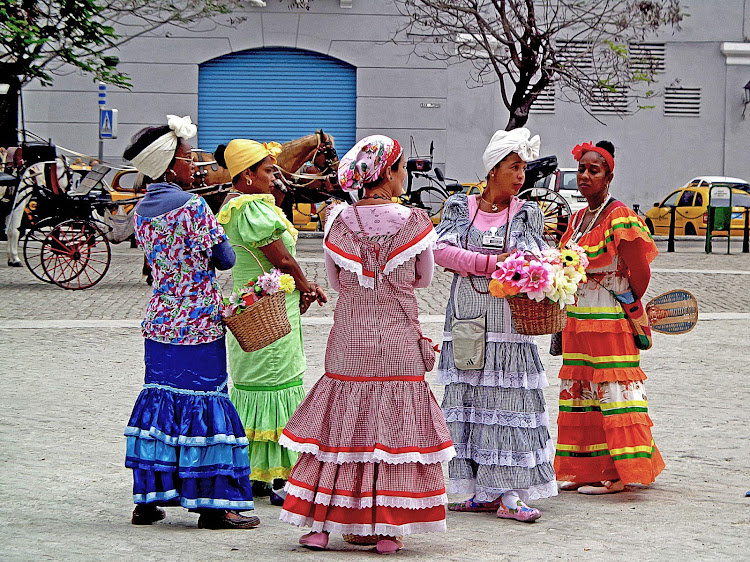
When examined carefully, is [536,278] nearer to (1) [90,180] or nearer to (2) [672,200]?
(1) [90,180]

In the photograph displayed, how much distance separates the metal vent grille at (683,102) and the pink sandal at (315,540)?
27508 millimetres

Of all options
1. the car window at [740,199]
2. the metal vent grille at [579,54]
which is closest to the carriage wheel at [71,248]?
the metal vent grille at [579,54]

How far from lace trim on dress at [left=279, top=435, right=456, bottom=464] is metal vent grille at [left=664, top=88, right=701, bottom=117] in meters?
27.4

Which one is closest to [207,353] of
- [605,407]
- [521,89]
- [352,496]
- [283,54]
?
[352,496]

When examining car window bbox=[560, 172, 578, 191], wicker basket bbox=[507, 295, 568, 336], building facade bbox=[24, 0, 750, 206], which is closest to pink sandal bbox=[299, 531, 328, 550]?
wicker basket bbox=[507, 295, 568, 336]

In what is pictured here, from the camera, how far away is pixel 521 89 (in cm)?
2452

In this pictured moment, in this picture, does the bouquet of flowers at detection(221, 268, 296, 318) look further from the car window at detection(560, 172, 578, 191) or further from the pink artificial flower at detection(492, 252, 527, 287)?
the car window at detection(560, 172, 578, 191)

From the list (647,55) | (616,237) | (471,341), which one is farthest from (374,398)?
A: (647,55)

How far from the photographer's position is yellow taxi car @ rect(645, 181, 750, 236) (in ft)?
91.4

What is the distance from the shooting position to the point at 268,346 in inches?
228

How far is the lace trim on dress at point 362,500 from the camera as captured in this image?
15.7 ft

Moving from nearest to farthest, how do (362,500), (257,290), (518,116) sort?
(362,500) → (257,290) → (518,116)

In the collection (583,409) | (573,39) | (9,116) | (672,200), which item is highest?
(573,39)

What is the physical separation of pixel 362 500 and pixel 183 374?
1.03 meters
